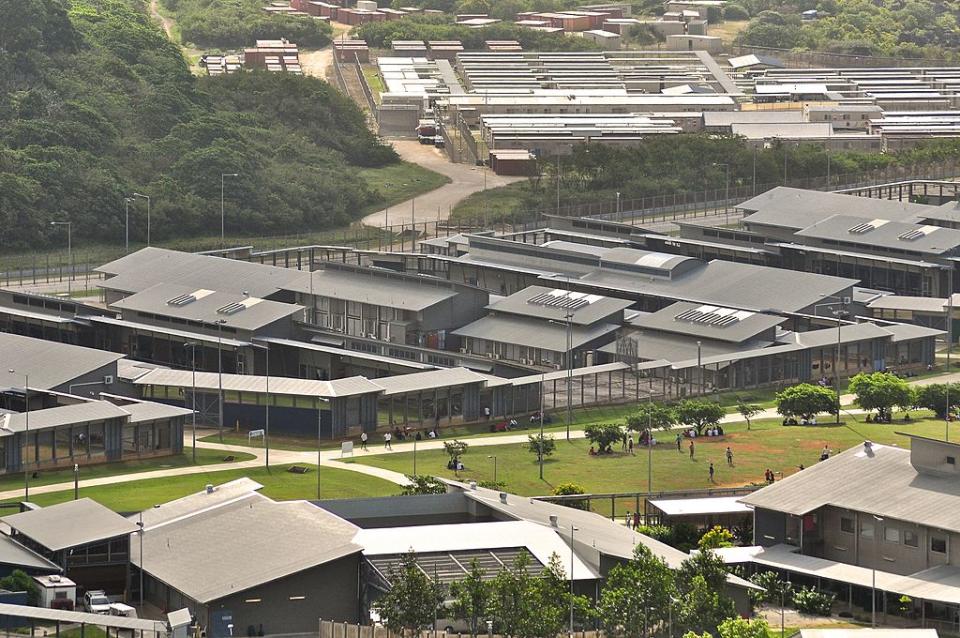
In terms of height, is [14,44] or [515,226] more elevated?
[14,44]

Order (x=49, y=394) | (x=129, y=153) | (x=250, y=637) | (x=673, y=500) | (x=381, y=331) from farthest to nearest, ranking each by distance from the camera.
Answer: (x=129, y=153)
(x=381, y=331)
(x=49, y=394)
(x=673, y=500)
(x=250, y=637)

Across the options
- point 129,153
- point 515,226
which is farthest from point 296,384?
point 129,153

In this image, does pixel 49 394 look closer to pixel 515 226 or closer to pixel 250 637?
pixel 250 637

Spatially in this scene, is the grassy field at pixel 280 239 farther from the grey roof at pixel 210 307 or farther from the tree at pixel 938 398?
the tree at pixel 938 398

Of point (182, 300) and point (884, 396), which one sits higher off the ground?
point (182, 300)

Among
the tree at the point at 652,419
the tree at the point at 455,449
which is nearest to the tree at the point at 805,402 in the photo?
the tree at the point at 652,419

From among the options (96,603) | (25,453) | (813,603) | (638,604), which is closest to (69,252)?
(25,453)

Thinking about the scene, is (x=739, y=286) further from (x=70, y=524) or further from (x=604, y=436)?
(x=70, y=524)

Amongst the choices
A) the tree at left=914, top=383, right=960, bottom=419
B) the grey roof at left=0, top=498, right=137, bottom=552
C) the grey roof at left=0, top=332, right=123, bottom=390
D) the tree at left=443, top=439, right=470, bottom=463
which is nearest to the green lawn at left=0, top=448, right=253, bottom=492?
the tree at left=443, top=439, right=470, bottom=463
